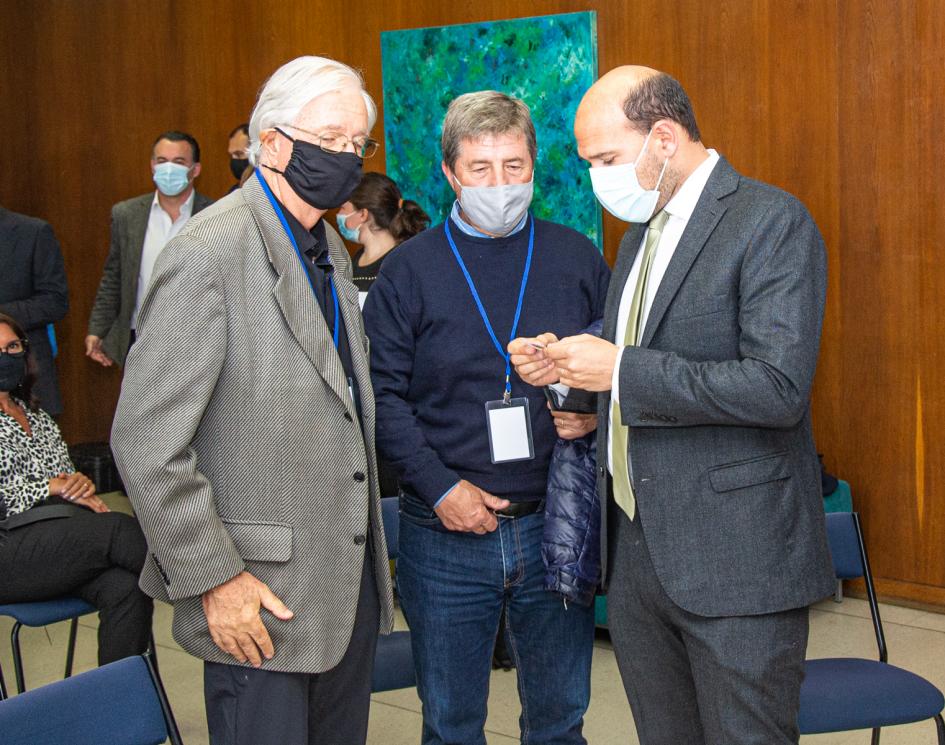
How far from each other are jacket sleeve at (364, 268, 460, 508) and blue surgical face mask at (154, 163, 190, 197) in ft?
13.2

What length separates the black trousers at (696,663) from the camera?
197cm

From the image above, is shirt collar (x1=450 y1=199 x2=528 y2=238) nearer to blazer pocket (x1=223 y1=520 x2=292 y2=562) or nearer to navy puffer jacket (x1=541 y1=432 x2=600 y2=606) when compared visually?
navy puffer jacket (x1=541 y1=432 x2=600 y2=606)

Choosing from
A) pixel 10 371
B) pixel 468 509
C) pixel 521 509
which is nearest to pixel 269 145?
pixel 468 509

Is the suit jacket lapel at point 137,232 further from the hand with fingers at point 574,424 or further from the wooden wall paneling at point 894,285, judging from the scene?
the hand with fingers at point 574,424

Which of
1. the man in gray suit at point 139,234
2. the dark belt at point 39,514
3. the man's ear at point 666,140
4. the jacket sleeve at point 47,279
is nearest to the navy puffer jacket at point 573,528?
the man's ear at point 666,140

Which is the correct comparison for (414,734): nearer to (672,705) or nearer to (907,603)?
(672,705)

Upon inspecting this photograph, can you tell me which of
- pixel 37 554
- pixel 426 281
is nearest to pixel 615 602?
pixel 426 281

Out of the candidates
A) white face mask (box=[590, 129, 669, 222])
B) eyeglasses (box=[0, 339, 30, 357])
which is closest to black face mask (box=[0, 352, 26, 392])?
eyeglasses (box=[0, 339, 30, 357])

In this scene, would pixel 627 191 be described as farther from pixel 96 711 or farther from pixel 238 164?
pixel 238 164

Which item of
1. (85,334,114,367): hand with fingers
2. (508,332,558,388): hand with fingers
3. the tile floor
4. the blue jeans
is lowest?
the tile floor

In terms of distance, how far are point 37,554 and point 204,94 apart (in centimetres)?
428

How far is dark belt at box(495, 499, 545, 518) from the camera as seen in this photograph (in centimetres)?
247

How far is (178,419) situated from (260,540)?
0.26 meters

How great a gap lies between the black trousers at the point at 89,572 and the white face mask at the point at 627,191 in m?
2.11
